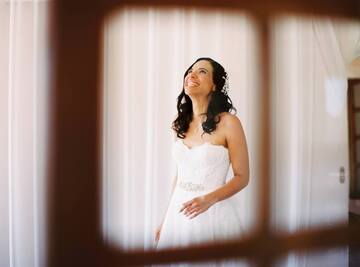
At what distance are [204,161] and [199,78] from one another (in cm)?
30

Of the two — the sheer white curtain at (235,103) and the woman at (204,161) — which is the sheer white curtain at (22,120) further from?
the woman at (204,161)

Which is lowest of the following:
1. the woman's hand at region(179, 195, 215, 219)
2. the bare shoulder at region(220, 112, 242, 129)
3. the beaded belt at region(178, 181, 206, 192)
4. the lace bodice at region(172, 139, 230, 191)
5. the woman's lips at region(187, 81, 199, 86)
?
the woman's hand at region(179, 195, 215, 219)

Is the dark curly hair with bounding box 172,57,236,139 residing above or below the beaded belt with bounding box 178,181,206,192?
above

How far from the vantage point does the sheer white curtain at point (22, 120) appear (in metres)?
1.07

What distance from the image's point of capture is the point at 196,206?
1.12 metres

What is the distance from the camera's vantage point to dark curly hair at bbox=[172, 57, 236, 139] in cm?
113

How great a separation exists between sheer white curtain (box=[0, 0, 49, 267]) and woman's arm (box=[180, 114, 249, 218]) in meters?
0.51

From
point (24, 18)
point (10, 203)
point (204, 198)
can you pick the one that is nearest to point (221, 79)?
point (204, 198)

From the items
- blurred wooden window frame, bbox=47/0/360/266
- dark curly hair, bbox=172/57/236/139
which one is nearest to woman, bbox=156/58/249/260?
dark curly hair, bbox=172/57/236/139

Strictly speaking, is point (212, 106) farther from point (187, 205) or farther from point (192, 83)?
point (187, 205)

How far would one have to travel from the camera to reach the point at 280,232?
1225mm

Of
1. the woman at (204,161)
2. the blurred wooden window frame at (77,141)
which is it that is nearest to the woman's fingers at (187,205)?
the woman at (204,161)

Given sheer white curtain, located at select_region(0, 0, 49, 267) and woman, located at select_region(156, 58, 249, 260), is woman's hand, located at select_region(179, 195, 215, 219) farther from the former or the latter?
sheer white curtain, located at select_region(0, 0, 49, 267)

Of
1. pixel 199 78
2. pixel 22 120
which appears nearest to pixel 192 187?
pixel 199 78
